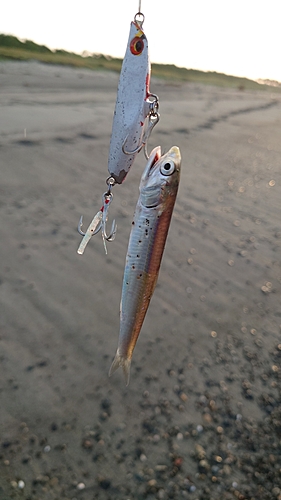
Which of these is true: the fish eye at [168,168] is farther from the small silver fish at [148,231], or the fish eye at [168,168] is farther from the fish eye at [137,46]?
the fish eye at [137,46]

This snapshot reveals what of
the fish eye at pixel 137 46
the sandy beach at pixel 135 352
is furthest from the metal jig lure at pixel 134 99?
the sandy beach at pixel 135 352

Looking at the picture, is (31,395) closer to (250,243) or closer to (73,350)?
(73,350)

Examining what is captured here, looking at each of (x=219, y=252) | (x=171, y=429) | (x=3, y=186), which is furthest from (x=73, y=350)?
(x=3, y=186)

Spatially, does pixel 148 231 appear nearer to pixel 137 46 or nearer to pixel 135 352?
pixel 137 46

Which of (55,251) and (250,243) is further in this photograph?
(250,243)

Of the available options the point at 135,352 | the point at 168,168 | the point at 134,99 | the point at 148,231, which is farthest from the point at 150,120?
the point at 135,352

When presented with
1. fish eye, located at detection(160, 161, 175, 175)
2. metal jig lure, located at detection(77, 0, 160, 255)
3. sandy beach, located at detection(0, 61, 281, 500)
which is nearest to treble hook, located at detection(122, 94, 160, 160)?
metal jig lure, located at detection(77, 0, 160, 255)

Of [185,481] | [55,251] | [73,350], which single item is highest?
[55,251]
